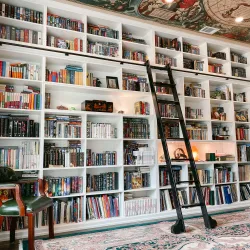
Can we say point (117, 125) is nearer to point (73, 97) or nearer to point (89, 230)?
point (73, 97)

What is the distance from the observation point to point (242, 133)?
4.36 meters

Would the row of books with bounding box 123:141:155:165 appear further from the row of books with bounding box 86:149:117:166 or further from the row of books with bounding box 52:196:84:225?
the row of books with bounding box 52:196:84:225

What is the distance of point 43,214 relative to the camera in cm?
288

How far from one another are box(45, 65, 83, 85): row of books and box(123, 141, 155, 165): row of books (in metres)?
1.18

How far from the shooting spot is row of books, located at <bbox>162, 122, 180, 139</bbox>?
3.74 m

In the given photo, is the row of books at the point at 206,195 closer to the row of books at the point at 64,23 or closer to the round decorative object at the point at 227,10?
the round decorative object at the point at 227,10

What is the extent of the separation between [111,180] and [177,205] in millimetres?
994

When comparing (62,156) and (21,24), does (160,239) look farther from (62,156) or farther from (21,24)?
(21,24)

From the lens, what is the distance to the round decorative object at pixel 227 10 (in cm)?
333

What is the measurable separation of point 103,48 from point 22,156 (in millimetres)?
1922

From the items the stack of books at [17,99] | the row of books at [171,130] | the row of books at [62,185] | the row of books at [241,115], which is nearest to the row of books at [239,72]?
the row of books at [241,115]

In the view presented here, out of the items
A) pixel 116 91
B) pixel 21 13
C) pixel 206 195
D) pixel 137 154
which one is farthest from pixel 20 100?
pixel 206 195

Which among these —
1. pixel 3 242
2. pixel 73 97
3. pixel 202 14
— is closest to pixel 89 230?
pixel 3 242

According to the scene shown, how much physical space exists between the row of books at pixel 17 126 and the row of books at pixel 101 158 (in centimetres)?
76
